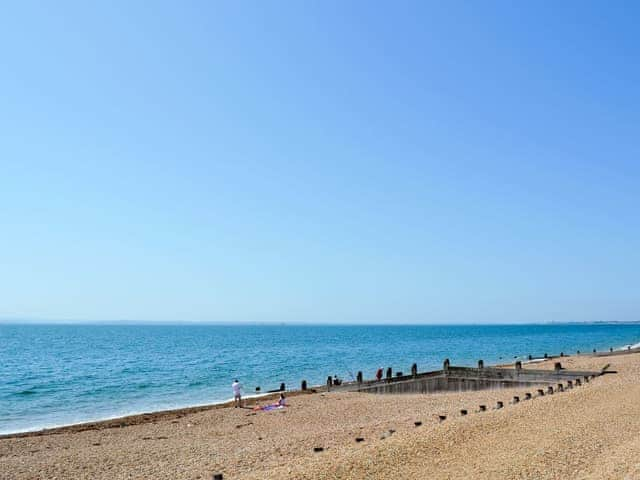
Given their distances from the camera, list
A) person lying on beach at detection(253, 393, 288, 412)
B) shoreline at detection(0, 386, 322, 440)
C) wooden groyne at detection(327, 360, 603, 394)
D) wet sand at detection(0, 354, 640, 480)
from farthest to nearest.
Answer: wooden groyne at detection(327, 360, 603, 394) → person lying on beach at detection(253, 393, 288, 412) → shoreline at detection(0, 386, 322, 440) → wet sand at detection(0, 354, 640, 480)

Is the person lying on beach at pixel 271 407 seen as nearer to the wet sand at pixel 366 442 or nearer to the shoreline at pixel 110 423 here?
the wet sand at pixel 366 442

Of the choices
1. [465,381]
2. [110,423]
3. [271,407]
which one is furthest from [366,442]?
[465,381]

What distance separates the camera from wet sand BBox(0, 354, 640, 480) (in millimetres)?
11953

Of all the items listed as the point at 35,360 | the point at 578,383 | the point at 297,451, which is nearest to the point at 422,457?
the point at 297,451

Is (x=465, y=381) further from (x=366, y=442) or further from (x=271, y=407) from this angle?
(x=366, y=442)

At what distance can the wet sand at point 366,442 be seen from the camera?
11953mm

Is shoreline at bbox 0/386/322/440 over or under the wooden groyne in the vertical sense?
under

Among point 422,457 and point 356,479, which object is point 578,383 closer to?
point 422,457

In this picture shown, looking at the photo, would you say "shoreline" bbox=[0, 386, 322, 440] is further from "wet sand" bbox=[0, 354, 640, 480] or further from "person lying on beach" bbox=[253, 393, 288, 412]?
"person lying on beach" bbox=[253, 393, 288, 412]

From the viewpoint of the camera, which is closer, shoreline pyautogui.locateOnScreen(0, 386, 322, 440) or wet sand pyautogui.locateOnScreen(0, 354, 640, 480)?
wet sand pyautogui.locateOnScreen(0, 354, 640, 480)

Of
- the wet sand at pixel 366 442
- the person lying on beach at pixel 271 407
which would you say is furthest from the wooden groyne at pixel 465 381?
the person lying on beach at pixel 271 407

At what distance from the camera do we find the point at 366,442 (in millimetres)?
15531

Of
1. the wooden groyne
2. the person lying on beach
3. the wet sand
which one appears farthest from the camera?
the wooden groyne

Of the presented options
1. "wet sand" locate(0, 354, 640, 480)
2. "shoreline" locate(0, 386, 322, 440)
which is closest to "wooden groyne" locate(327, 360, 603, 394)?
"wet sand" locate(0, 354, 640, 480)
